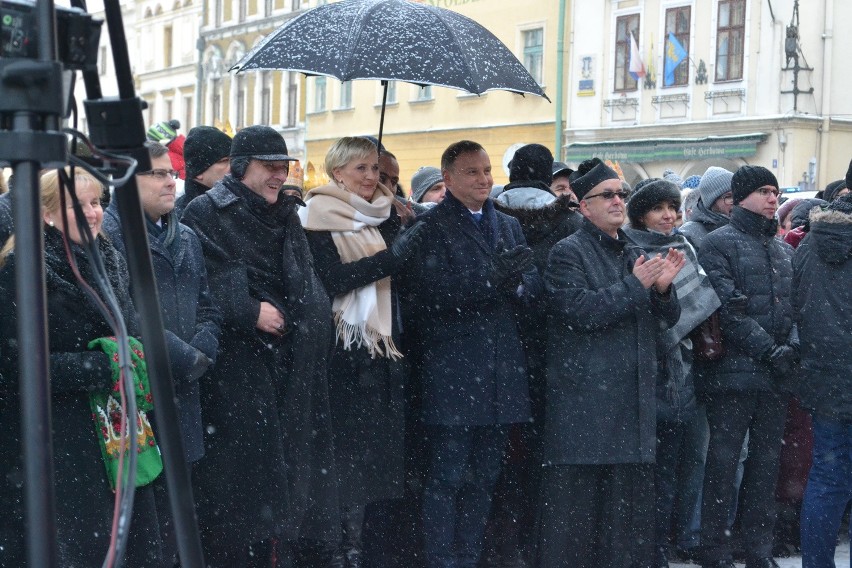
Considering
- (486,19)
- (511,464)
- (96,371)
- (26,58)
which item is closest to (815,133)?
(486,19)

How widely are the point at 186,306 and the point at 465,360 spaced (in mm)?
1330

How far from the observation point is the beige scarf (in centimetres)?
514

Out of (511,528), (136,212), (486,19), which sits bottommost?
(511,528)

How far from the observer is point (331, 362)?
521 cm

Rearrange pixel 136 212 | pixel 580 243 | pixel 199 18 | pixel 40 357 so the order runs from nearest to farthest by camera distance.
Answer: pixel 40 357, pixel 136 212, pixel 580 243, pixel 199 18

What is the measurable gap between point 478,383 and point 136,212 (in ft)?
11.6

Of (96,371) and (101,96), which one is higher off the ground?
(101,96)

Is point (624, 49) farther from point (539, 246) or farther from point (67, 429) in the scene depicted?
point (67, 429)

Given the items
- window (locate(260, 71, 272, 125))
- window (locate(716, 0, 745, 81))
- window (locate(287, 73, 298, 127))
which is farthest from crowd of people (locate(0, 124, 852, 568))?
window (locate(260, 71, 272, 125))

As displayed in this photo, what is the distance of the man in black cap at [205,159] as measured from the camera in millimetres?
5527

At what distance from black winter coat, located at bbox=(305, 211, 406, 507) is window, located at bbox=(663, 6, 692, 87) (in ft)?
77.4

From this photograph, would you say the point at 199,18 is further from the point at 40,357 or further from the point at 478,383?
the point at 40,357

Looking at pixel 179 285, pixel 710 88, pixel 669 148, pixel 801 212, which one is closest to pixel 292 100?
pixel 669 148

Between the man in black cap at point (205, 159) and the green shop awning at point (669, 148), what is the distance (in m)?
21.6
